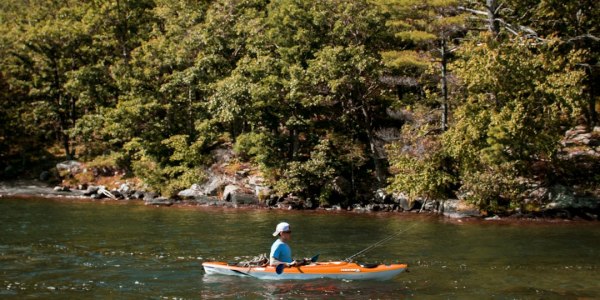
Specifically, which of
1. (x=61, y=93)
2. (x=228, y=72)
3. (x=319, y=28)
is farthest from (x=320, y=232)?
(x=61, y=93)

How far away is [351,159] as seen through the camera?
34.8m

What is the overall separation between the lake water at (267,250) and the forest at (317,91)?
419cm

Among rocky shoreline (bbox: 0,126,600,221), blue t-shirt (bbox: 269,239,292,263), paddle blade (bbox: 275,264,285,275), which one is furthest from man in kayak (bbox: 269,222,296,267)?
rocky shoreline (bbox: 0,126,600,221)

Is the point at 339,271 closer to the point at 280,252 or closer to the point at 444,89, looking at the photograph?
the point at 280,252

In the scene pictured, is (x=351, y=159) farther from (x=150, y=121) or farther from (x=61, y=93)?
(x=61, y=93)

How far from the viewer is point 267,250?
2125 cm

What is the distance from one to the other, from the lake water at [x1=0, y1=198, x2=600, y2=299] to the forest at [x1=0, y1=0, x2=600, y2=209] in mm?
4189

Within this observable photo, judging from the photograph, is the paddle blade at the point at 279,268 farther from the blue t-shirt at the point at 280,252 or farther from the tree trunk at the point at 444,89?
the tree trunk at the point at 444,89

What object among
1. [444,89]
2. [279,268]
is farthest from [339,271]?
[444,89]

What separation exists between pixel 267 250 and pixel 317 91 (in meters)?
16.0

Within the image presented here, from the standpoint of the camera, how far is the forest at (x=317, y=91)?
94.9 ft

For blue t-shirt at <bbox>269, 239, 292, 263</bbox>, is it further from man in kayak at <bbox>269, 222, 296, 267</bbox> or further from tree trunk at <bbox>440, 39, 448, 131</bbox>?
tree trunk at <bbox>440, 39, 448, 131</bbox>

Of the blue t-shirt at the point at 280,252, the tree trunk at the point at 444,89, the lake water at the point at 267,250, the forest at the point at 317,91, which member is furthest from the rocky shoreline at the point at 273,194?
the blue t-shirt at the point at 280,252

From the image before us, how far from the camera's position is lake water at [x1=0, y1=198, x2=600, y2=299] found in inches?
604
